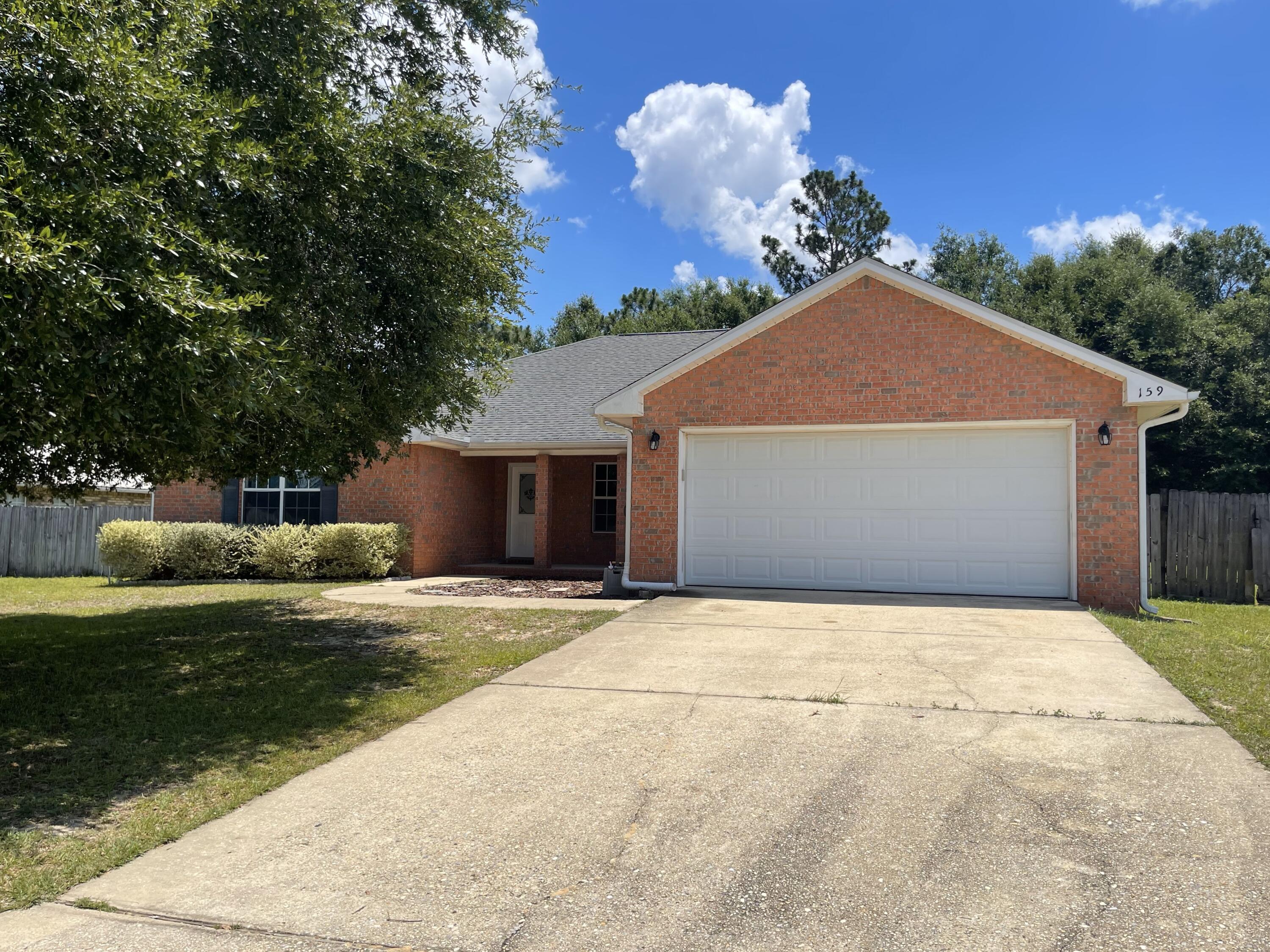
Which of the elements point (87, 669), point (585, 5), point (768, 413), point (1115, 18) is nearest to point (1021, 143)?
point (1115, 18)

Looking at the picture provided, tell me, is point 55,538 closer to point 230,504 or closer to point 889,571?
point 230,504

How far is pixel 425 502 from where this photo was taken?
16.1m

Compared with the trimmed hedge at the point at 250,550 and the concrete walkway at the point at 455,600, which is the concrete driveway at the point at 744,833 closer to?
the concrete walkway at the point at 455,600

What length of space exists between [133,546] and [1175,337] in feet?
85.6

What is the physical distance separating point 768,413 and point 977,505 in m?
3.14

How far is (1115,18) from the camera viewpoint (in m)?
14.1

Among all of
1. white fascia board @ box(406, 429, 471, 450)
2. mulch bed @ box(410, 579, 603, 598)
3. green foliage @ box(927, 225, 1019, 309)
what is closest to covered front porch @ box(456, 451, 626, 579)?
mulch bed @ box(410, 579, 603, 598)

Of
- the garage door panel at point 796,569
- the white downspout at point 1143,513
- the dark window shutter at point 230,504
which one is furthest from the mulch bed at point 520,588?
the white downspout at point 1143,513

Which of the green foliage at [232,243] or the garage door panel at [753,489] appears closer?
the green foliage at [232,243]

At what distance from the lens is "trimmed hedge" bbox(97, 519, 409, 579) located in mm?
15320

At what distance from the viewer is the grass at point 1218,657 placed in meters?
5.89

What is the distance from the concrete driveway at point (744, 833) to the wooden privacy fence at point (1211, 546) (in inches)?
322

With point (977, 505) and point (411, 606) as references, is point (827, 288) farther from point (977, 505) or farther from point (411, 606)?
point (411, 606)

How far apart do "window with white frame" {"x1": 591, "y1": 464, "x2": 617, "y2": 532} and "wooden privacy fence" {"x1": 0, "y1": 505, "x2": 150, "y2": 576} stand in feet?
32.6
